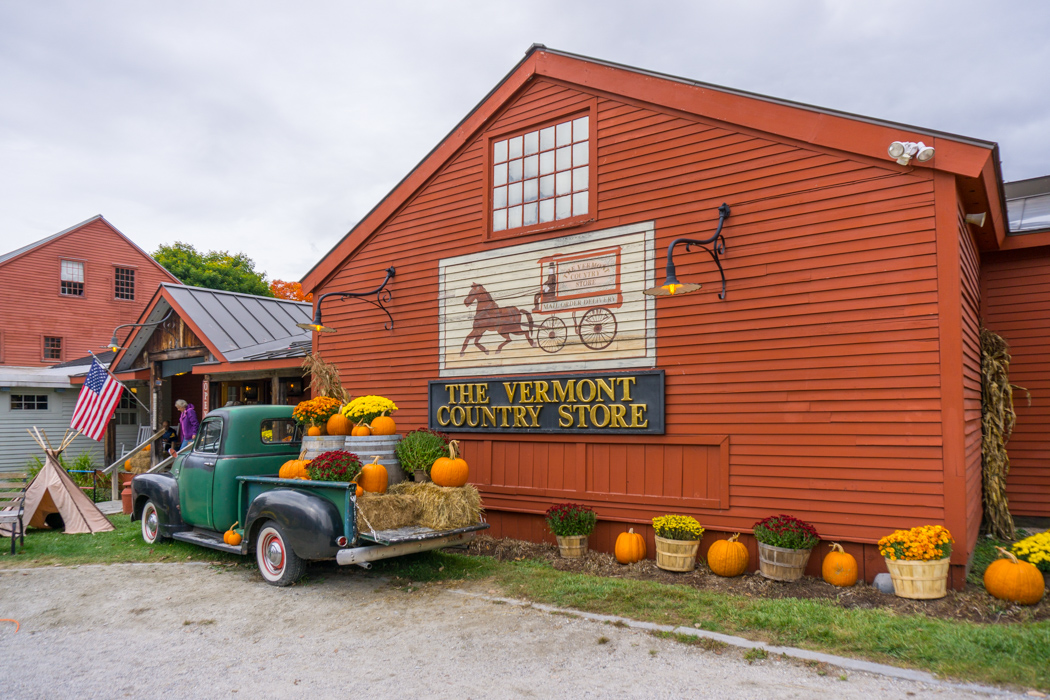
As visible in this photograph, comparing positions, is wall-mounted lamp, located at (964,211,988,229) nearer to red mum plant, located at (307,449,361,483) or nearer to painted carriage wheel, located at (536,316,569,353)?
painted carriage wheel, located at (536,316,569,353)

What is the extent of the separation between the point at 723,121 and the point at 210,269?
38.4m

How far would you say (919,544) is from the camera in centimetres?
569

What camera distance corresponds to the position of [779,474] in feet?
22.5

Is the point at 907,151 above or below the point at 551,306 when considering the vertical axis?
above

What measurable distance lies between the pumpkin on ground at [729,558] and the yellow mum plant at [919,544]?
133 cm

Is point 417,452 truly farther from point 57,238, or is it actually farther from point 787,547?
point 57,238

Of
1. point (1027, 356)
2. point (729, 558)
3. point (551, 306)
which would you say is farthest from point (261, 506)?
point (1027, 356)

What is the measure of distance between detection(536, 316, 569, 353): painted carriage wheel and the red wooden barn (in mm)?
33

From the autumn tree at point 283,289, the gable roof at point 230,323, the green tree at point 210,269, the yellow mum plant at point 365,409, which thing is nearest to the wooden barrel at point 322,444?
the yellow mum plant at point 365,409

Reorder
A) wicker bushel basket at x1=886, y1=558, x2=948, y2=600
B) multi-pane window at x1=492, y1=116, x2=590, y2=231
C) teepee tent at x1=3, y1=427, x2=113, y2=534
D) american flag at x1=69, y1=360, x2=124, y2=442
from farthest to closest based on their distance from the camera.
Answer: american flag at x1=69, y1=360, x2=124, y2=442 < teepee tent at x1=3, y1=427, x2=113, y2=534 < multi-pane window at x1=492, y1=116, x2=590, y2=231 < wicker bushel basket at x1=886, y1=558, x2=948, y2=600

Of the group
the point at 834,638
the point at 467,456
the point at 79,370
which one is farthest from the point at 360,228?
the point at 79,370

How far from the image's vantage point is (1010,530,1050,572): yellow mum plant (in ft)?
18.9

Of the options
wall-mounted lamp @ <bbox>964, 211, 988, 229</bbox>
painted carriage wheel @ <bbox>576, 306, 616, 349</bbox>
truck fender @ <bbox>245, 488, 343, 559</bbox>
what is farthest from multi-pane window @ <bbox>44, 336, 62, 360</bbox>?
wall-mounted lamp @ <bbox>964, 211, 988, 229</bbox>

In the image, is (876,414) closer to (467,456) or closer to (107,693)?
(467,456)
